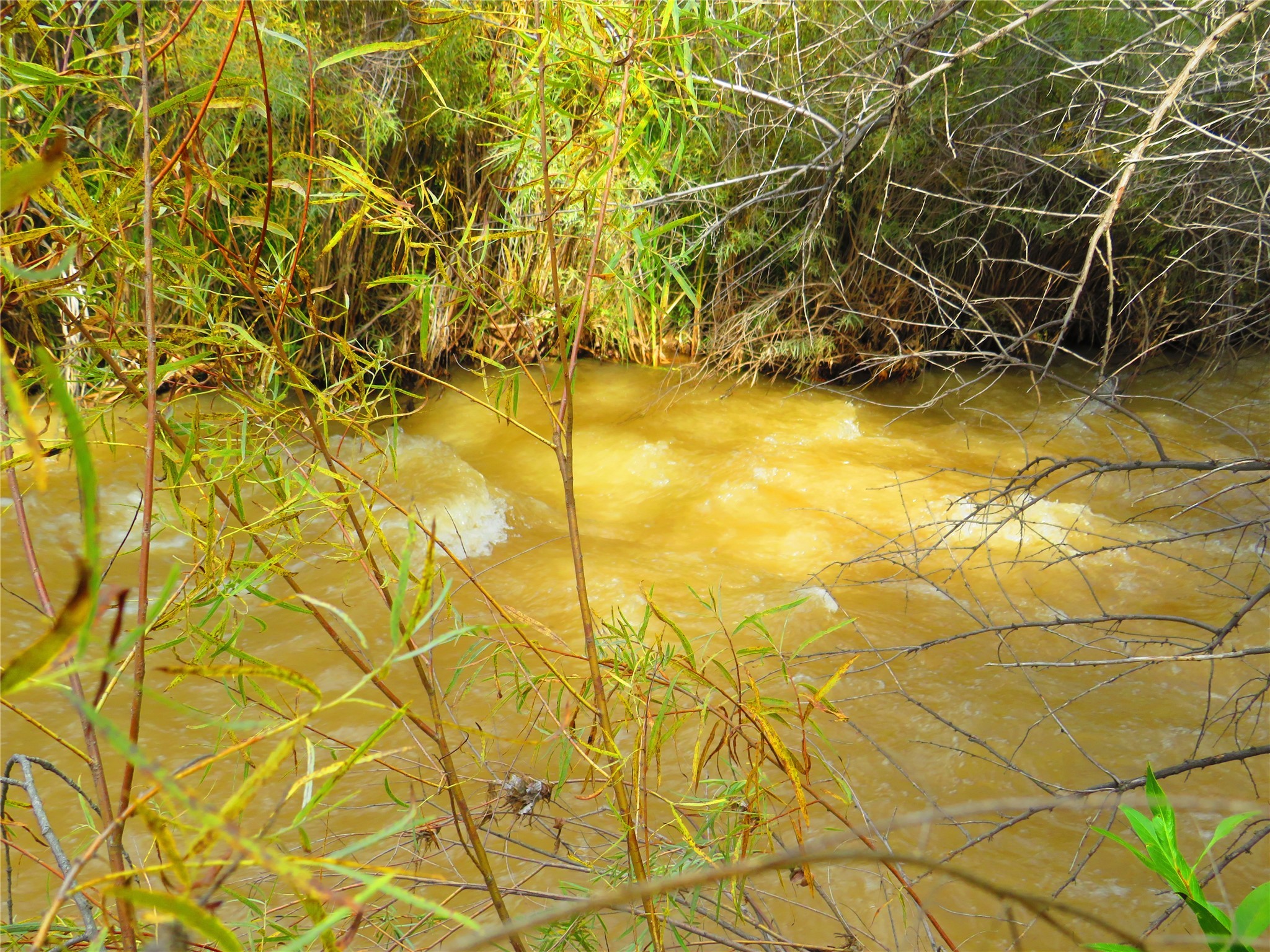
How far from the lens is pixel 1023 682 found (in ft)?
8.90

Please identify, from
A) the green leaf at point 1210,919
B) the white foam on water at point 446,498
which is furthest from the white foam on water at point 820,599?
the green leaf at point 1210,919

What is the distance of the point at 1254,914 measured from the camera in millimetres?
758

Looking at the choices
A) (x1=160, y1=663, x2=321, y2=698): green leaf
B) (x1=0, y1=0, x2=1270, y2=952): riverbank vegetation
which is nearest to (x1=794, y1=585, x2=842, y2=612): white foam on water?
(x1=0, y1=0, x2=1270, y2=952): riverbank vegetation

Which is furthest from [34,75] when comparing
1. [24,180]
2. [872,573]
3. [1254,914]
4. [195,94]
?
[872,573]

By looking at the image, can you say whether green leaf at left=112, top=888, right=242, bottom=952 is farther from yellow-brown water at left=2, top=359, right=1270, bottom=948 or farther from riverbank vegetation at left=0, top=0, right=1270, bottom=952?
yellow-brown water at left=2, top=359, right=1270, bottom=948

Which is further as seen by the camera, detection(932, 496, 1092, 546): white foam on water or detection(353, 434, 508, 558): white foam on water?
detection(353, 434, 508, 558): white foam on water

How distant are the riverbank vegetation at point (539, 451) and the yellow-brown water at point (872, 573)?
0.04m

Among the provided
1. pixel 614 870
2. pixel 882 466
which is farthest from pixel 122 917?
pixel 882 466

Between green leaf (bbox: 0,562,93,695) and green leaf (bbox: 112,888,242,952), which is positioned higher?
green leaf (bbox: 0,562,93,695)

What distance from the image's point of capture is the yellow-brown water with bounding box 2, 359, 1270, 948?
2.04m

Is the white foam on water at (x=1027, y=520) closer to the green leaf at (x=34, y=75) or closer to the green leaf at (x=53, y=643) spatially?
the green leaf at (x=34, y=75)

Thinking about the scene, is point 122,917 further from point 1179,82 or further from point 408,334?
point 408,334

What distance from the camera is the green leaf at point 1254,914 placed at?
0.73 meters

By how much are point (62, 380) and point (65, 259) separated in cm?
7
